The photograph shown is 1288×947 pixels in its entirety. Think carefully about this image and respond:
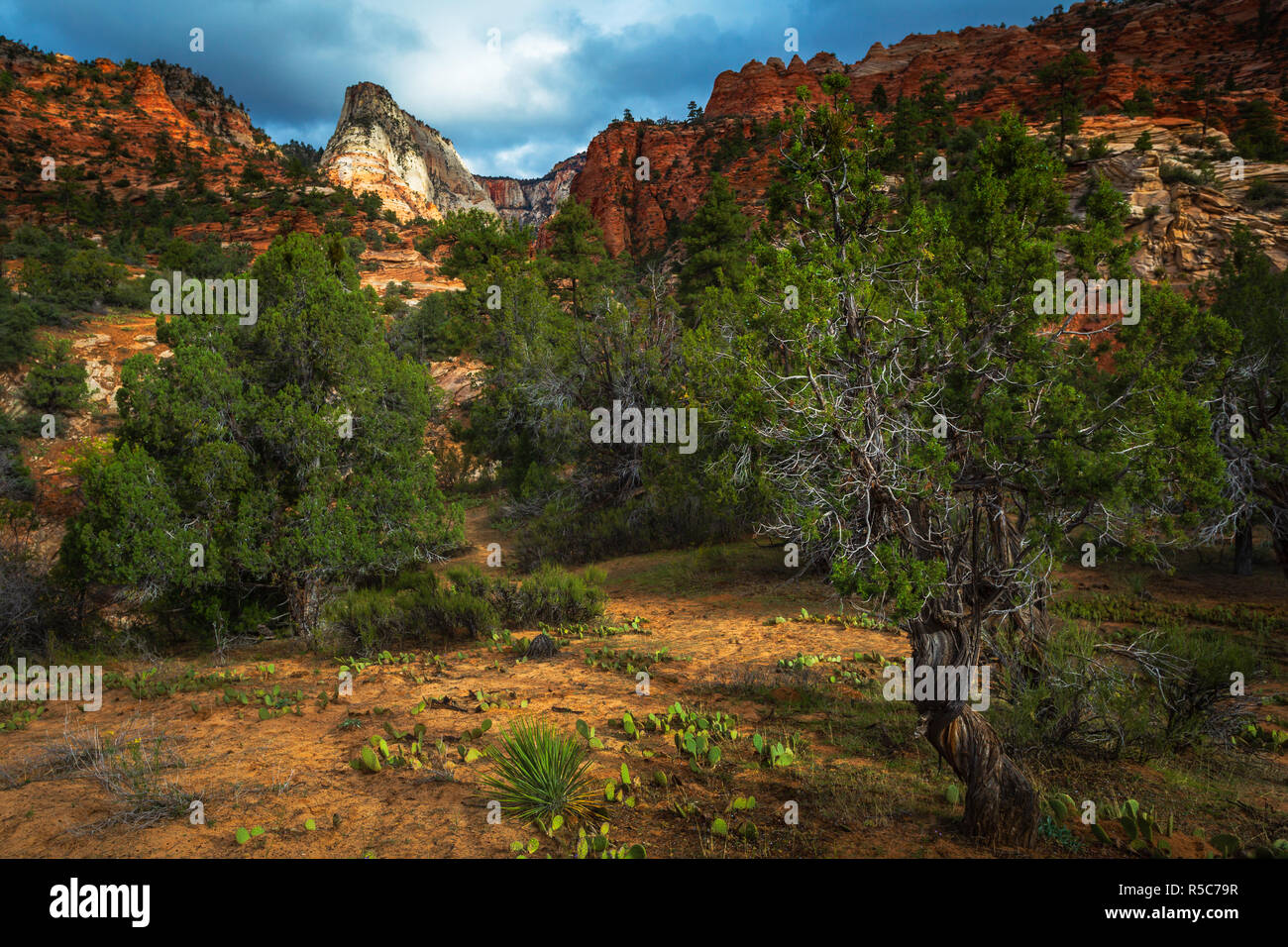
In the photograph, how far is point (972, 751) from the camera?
4141 mm

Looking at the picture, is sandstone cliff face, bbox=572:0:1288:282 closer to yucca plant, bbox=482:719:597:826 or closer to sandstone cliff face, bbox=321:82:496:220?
sandstone cliff face, bbox=321:82:496:220

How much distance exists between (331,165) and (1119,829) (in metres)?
98.9

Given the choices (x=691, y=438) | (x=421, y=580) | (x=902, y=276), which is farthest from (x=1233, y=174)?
(x=421, y=580)

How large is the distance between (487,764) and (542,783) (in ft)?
3.90

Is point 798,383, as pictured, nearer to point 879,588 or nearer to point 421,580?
point 879,588

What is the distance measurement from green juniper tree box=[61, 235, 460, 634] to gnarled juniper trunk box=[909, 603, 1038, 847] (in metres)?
9.19

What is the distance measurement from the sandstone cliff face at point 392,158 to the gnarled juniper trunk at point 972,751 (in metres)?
74.7

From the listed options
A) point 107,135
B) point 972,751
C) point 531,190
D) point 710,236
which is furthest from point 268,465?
point 531,190

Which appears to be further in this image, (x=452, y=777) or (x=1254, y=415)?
(x=1254, y=415)

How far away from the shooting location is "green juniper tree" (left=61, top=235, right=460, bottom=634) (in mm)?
9414

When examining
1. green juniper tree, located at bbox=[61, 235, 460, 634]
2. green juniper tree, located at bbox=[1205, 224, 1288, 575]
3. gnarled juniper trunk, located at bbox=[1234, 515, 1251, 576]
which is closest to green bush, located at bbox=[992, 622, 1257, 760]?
green juniper tree, located at bbox=[1205, 224, 1288, 575]

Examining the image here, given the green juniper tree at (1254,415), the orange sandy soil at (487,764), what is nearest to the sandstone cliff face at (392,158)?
the orange sandy soil at (487,764)

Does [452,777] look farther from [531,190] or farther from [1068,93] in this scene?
[531,190]

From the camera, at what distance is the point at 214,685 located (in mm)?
7812
